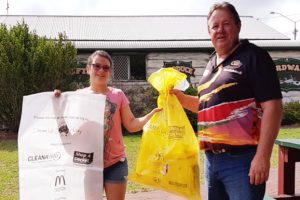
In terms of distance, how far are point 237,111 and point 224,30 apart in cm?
47

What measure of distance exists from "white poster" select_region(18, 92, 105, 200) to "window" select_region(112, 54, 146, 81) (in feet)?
41.9

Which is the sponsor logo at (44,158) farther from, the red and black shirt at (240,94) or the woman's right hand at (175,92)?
the red and black shirt at (240,94)

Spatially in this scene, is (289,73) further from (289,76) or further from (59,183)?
(59,183)

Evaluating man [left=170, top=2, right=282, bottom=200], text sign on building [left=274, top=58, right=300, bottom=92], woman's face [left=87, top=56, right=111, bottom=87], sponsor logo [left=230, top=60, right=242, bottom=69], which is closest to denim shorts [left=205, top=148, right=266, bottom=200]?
man [left=170, top=2, right=282, bottom=200]

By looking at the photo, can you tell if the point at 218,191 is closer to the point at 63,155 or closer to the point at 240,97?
the point at 240,97

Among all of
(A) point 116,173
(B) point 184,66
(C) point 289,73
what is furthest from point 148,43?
(A) point 116,173

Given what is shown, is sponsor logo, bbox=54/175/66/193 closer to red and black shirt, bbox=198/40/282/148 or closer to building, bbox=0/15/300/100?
red and black shirt, bbox=198/40/282/148

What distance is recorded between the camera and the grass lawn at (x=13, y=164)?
242 inches

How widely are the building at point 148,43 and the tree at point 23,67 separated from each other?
75.0 inches

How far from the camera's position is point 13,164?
8359 millimetres

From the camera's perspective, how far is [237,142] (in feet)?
7.86

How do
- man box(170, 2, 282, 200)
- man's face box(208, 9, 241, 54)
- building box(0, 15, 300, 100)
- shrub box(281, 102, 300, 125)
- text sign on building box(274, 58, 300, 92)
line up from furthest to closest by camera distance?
text sign on building box(274, 58, 300, 92), building box(0, 15, 300, 100), shrub box(281, 102, 300, 125), man's face box(208, 9, 241, 54), man box(170, 2, 282, 200)

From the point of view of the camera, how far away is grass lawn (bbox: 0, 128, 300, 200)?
6145 mm

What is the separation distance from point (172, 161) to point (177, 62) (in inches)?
512
